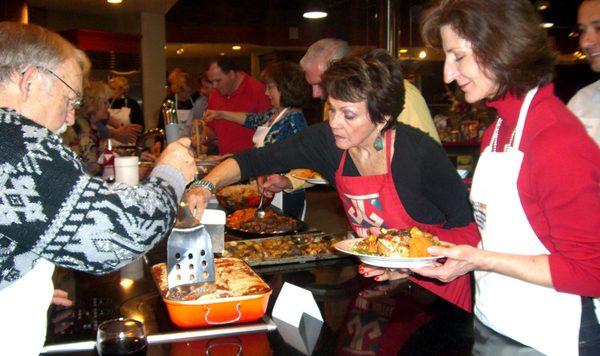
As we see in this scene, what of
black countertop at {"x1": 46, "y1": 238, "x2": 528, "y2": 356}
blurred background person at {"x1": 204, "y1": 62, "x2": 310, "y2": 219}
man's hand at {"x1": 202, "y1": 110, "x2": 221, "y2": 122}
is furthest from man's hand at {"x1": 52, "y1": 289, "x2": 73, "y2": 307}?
man's hand at {"x1": 202, "y1": 110, "x2": 221, "y2": 122}

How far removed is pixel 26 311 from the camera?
1.15 meters

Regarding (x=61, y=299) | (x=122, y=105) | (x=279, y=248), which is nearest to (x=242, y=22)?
(x=122, y=105)

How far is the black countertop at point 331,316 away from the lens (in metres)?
1.32

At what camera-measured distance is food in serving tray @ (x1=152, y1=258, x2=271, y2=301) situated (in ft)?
4.75

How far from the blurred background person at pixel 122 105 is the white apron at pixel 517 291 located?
5.54 meters

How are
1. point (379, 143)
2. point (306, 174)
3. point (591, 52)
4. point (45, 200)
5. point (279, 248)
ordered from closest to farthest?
point (45, 200) → point (379, 143) → point (279, 248) → point (591, 52) → point (306, 174)

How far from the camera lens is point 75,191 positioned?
1049mm

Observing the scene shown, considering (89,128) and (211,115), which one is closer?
(89,128)

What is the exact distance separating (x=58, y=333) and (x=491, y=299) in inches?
43.2

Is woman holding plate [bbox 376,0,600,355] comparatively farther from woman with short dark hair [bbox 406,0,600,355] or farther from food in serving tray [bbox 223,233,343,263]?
food in serving tray [bbox 223,233,343,263]

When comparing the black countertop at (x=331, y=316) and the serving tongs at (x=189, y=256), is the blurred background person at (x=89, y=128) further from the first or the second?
the serving tongs at (x=189, y=256)

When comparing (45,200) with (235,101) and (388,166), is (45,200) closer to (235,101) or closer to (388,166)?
(388,166)

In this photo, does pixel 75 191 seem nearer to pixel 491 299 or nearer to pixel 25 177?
pixel 25 177

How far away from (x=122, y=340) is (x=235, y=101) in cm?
370
